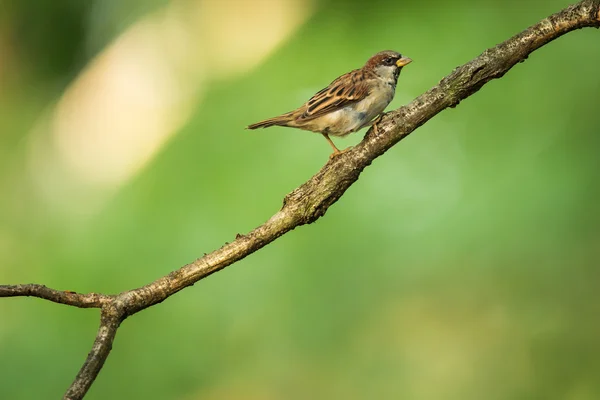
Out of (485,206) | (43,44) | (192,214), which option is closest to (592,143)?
(485,206)

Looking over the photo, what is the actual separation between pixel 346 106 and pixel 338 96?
0.29 feet

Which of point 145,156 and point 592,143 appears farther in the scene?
point 145,156

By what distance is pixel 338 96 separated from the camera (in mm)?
3711

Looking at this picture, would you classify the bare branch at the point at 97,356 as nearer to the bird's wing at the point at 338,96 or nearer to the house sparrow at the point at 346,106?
the house sparrow at the point at 346,106

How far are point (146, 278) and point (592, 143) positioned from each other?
10.4 feet

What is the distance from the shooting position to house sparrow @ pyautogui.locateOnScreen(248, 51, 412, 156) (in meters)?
3.62

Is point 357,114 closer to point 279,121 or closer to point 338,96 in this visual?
point 338,96

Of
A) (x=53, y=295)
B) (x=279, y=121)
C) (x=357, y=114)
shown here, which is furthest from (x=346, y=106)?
(x=53, y=295)

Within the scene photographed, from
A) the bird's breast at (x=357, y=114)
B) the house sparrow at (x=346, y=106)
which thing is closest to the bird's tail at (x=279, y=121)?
the house sparrow at (x=346, y=106)

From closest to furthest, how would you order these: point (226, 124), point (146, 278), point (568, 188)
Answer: point (568, 188)
point (146, 278)
point (226, 124)

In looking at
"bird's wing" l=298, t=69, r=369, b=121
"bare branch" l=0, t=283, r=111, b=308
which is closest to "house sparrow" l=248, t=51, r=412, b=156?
"bird's wing" l=298, t=69, r=369, b=121

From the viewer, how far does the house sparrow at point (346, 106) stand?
362 cm

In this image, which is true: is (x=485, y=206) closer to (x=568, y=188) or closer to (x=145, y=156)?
(x=568, y=188)

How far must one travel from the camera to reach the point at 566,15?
262cm
